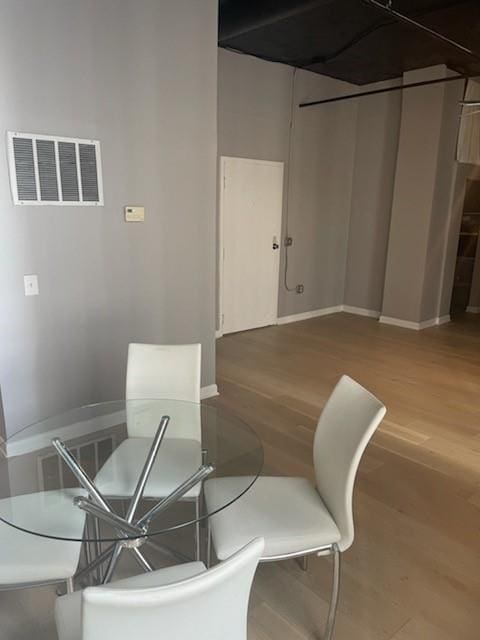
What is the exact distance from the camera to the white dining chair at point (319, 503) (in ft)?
5.20

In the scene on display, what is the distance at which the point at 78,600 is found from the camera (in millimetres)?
1283

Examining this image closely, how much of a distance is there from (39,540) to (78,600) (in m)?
0.34

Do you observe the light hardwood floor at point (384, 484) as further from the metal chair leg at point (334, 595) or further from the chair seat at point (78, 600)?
the chair seat at point (78, 600)

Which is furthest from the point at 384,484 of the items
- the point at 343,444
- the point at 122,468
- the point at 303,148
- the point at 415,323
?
the point at 303,148

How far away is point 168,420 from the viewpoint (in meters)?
2.16

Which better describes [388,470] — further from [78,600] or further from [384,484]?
[78,600]

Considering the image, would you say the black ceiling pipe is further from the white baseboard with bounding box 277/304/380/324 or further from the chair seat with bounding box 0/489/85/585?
the chair seat with bounding box 0/489/85/585

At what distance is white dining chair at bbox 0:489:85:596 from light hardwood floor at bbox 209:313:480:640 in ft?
2.53

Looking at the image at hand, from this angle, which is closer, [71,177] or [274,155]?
[71,177]

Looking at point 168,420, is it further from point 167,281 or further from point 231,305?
point 231,305

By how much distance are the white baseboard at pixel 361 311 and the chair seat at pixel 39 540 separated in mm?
5651

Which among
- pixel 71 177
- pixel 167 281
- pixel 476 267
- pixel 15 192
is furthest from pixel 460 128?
pixel 15 192

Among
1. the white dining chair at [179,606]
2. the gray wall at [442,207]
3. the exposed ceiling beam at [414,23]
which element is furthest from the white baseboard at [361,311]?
the white dining chair at [179,606]

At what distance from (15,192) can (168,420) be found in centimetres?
158
